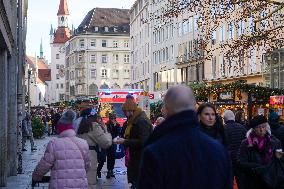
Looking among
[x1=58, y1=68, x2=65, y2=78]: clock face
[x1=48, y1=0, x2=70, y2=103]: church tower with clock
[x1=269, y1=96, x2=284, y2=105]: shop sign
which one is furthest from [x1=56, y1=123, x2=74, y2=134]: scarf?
[x1=48, y1=0, x2=70, y2=103]: church tower with clock

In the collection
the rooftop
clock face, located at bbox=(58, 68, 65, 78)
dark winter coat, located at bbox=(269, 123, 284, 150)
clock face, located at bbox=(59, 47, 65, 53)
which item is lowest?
dark winter coat, located at bbox=(269, 123, 284, 150)

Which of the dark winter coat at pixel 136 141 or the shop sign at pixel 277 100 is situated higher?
the shop sign at pixel 277 100

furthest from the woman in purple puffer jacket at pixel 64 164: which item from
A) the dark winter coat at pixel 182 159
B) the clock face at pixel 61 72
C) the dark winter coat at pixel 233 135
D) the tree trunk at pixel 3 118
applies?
the clock face at pixel 61 72

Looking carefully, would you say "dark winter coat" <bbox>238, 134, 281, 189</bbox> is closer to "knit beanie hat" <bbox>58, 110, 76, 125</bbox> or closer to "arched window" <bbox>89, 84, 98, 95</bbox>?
"knit beanie hat" <bbox>58, 110, 76, 125</bbox>

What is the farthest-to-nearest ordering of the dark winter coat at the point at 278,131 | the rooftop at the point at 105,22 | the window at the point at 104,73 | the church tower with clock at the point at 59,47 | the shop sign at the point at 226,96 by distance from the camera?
the church tower with clock at the point at 59,47, the window at the point at 104,73, the rooftop at the point at 105,22, the shop sign at the point at 226,96, the dark winter coat at the point at 278,131

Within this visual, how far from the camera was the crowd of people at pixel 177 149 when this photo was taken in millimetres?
3867

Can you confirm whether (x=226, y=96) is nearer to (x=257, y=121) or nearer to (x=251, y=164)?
(x=257, y=121)

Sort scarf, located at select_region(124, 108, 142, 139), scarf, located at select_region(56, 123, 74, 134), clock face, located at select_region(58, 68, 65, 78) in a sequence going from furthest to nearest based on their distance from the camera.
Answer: clock face, located at select_region(58, 68, 65, 78), scarf, located at select_region(124, 108, 142, 139), scarf, located at select_region(56, 123, 74, 134)

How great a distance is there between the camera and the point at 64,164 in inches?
278

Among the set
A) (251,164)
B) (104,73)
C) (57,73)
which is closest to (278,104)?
(251,164)

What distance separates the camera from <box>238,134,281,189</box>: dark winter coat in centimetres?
831

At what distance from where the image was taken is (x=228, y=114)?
433 inches

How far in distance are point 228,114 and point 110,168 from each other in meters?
6.92

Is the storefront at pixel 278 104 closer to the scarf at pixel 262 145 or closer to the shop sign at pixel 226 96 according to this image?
the shop sign at pixel 226 96
